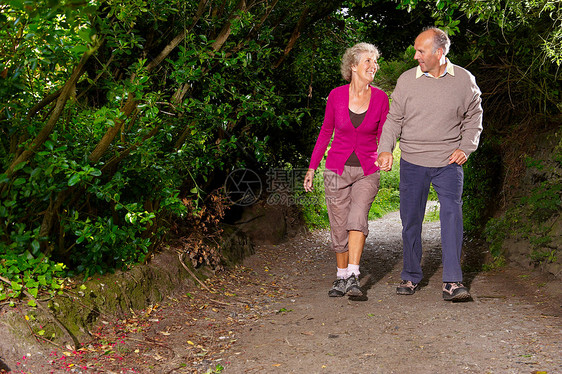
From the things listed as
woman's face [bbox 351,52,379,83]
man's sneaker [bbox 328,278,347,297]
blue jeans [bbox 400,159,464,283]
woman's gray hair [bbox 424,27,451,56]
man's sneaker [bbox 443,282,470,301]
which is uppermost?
woman's gray hair [bbox 424,27,451,56]

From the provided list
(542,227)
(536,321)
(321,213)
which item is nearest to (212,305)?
(536,321)

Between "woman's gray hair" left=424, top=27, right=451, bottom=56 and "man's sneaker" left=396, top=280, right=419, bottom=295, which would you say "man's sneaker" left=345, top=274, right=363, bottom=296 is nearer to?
"man's sneaker" left=396, top=280, right=419, bottom=295

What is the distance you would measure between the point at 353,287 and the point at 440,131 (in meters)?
1.64

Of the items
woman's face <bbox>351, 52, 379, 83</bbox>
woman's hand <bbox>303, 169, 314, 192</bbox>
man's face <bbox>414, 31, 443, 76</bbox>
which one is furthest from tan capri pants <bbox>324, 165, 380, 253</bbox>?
man's face <bbox>414, 31, 443, 76</bbox>

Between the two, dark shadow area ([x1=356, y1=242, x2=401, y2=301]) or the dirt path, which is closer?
the dirt path

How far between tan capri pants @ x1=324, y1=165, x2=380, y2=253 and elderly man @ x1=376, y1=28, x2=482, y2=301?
0.31m

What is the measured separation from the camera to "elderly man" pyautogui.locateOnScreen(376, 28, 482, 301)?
473 cm

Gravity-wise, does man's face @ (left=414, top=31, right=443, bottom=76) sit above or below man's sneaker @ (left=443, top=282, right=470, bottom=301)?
above

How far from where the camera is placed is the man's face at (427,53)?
185 inches

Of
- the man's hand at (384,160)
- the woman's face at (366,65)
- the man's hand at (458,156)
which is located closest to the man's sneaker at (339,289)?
the man's hand at (384,160)

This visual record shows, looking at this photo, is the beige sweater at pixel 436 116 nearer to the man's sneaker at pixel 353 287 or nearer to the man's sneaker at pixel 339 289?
the man's sneaker at pixel 353 287

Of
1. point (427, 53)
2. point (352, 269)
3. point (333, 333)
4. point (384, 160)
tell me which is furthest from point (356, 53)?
point (333, 333)

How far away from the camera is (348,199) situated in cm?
525

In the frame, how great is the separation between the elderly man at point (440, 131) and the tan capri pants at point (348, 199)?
305 millimetres
